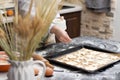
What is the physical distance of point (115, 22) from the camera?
316 centimetres

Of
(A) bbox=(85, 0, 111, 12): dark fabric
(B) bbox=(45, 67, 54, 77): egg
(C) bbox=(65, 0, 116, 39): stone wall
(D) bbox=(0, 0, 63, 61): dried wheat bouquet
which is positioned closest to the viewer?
(D) bbox=(0, 0, 63, 61): dried wheat bouquet

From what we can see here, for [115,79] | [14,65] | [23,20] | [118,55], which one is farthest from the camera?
[118,55]

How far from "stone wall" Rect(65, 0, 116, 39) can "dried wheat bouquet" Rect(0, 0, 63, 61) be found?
2.24 metres

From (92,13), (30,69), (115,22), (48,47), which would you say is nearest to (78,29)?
(92,13)

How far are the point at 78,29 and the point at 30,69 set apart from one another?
253cm

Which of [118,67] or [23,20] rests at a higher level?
[23,20]

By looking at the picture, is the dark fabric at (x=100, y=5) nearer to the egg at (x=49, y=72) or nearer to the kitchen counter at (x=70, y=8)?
the kitchen counter at (x=70, y=8)

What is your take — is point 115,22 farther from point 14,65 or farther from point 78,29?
point 14,65

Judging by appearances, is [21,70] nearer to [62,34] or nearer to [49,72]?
[49,72]

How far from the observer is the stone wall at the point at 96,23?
3213 millimetres

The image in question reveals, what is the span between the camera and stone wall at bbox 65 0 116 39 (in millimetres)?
3213

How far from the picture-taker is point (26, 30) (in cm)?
94

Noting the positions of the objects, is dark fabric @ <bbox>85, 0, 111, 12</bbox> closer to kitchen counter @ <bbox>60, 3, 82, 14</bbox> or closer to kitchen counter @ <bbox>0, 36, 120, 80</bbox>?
kitchen counter @ <bbox>60, 3, 82, 14</bbox>

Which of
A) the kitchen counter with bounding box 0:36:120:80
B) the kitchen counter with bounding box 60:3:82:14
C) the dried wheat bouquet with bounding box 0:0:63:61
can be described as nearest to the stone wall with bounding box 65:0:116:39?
the kitchen counter with bounding box 60:3:82:14
